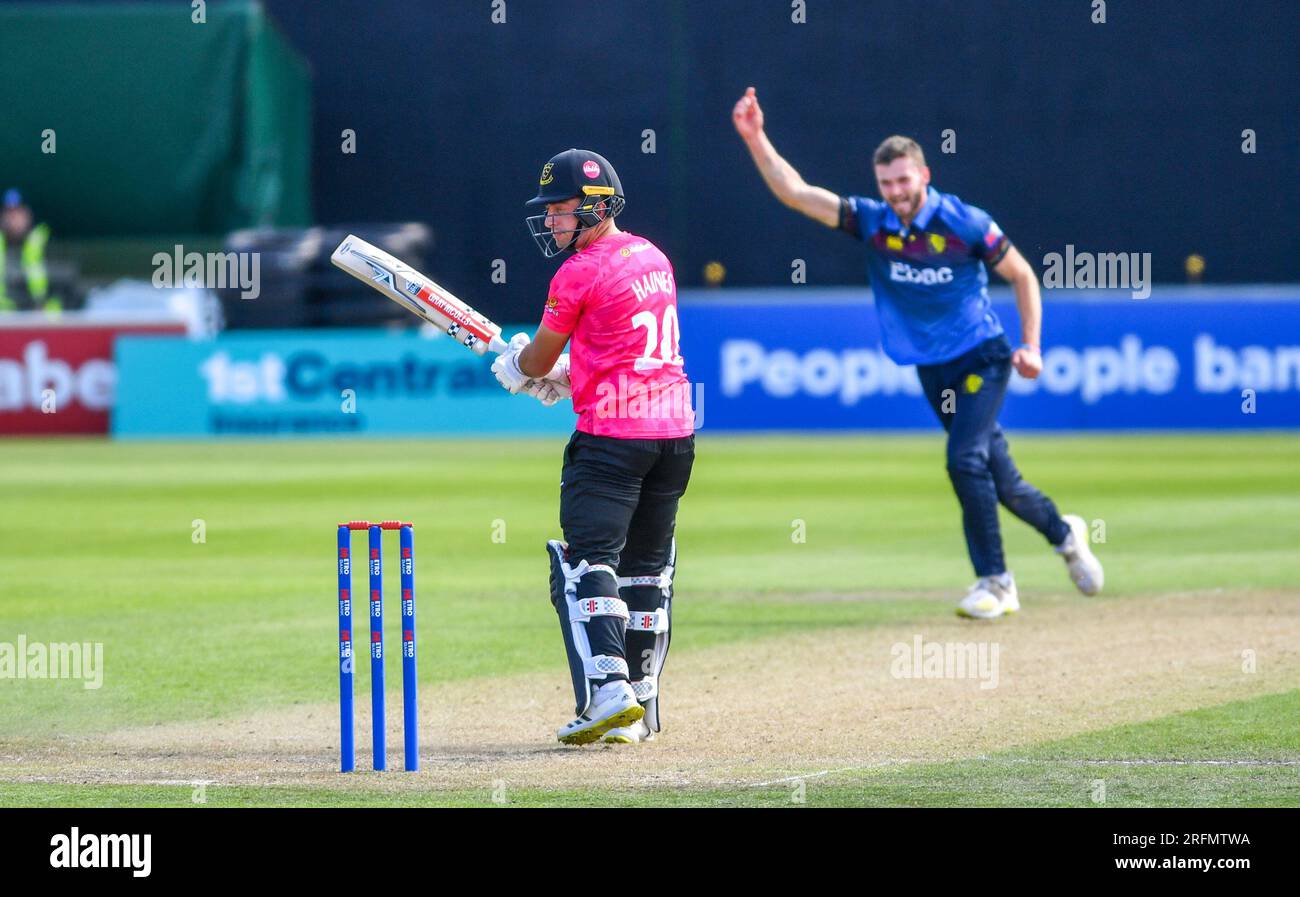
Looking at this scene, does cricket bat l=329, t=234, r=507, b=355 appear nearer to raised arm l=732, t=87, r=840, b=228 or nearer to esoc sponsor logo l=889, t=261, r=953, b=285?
raised arm l=732, t=87, r=840, b=228

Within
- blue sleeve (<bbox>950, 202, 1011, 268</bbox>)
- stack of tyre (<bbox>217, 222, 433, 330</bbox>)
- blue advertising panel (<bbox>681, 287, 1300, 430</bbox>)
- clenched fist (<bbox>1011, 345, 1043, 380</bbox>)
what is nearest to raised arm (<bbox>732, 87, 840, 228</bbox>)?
blue sleeve (<bbox>950, 202, 1011, 268</bbox>)

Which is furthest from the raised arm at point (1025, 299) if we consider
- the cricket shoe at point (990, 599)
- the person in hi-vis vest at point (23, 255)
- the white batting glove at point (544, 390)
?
the person in hi-vis vest at point (23, 255)

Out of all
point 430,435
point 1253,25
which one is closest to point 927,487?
point 430,435

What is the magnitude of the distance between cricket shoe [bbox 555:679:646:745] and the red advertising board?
20993 mm

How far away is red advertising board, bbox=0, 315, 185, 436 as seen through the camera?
89.2 feet

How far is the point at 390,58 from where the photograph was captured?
113 feet

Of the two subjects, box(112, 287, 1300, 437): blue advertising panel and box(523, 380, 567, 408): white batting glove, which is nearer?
box(523, 380, 567, 408): white batting glove

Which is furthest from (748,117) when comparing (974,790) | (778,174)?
(974,790)

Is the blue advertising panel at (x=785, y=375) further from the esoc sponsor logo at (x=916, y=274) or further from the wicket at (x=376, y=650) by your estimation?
the wicket at (x=376, y=650)

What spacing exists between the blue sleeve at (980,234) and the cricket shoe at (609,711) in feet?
15.1

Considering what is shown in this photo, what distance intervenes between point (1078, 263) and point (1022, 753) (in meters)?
26.0

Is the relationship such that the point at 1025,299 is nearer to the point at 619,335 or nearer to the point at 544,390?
the point at 544,390

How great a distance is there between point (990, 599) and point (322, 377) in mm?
16722

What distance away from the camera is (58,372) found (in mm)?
27422
